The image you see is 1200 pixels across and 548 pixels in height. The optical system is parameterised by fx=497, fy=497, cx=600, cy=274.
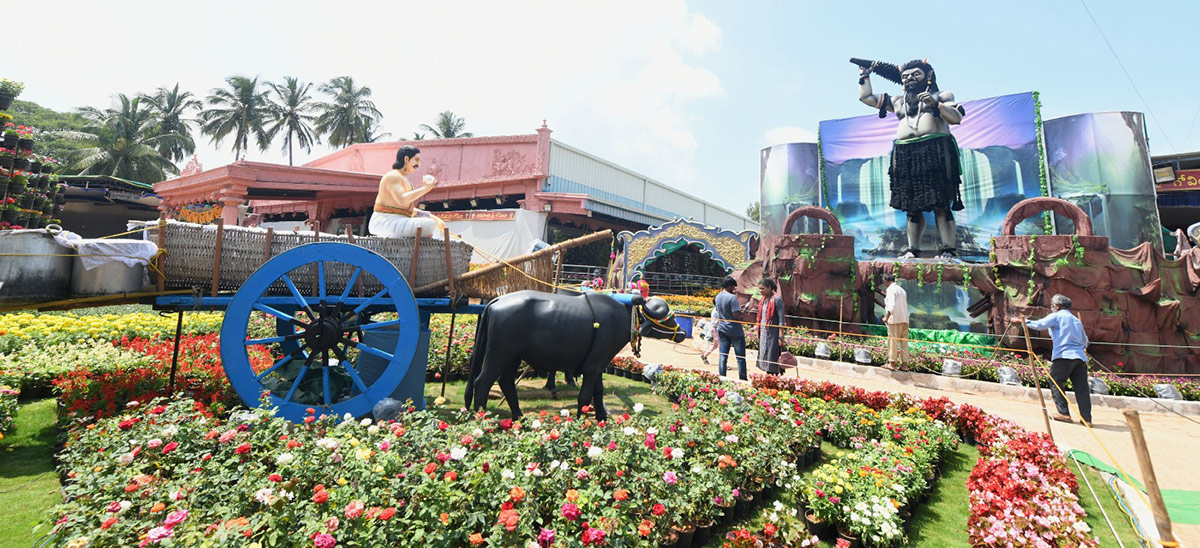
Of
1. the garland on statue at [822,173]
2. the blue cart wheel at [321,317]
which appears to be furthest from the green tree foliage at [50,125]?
the garland on statue at [822,173]

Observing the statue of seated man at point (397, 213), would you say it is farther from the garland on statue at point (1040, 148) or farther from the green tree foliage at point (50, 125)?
the green tree foliage at point (50, 125)

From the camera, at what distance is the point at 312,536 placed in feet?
7.57

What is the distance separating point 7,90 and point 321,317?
644 inches

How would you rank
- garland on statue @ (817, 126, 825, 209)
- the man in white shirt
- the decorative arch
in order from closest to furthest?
the man in white shirt < the decorative arch < garland on statue @ (817, 126, 825, 209)

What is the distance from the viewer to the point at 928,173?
13633 mm

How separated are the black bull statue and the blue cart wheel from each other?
0.73 meters

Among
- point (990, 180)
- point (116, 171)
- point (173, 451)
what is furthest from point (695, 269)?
point (116, 171)

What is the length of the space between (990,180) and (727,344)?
17.8 m

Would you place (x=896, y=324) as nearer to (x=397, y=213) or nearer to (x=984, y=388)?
(x=984, y=388)

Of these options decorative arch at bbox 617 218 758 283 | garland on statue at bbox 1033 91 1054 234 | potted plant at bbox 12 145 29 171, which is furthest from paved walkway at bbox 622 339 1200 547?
potted plant at bbox 12 145 29 171

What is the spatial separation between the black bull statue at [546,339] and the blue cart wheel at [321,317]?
2.38 ft

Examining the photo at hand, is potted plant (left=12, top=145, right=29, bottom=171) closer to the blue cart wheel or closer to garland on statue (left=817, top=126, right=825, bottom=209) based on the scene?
the blue cart wheel

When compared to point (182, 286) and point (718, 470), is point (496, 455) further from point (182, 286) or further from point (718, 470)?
point (182, 286)

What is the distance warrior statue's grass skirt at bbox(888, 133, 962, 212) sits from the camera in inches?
531
